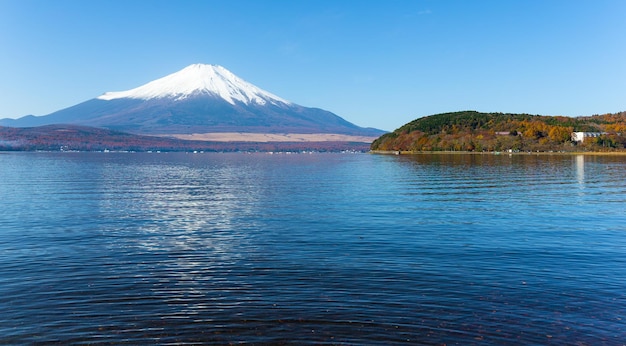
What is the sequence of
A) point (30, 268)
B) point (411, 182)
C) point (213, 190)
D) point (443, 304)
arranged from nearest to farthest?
point (443, 304) → point (30, 268) → point (213, 190) → point (411, 182)

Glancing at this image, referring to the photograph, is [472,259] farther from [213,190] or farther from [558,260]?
[213,190]

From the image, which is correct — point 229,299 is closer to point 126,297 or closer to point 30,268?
point 126,297

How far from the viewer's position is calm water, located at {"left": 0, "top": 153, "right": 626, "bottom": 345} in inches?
660

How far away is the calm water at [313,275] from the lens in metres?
16.8

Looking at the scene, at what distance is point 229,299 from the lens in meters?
19.7

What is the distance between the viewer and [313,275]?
23.1 m

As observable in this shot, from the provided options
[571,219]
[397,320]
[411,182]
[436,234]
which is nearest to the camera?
[397,320]

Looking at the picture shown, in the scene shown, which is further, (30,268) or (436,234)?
(436,234)

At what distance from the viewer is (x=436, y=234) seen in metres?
33.8

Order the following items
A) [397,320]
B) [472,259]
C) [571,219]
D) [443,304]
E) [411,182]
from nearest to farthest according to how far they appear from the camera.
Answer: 1. [397,320]
2. [443,304]
3. [472,259]
4. [571,219]
5. [411,182]

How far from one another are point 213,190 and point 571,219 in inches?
1696

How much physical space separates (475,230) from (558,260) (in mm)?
9027

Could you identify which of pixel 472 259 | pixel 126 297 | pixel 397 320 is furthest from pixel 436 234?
pixel 126 297

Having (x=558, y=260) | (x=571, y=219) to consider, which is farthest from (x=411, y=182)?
(x=558, y=260)
